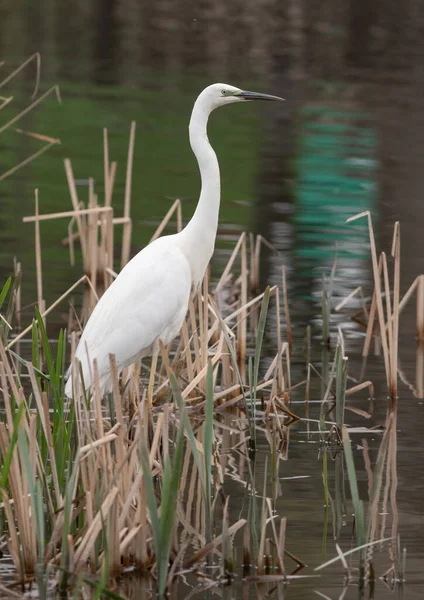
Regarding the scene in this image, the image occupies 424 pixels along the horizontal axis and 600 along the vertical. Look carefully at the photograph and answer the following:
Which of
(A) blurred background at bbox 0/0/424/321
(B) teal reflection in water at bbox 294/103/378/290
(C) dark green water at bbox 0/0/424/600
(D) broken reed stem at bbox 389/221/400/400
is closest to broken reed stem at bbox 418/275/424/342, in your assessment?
(C) dark green water at bbox 0/0/424/600

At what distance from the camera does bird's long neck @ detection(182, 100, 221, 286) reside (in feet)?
19.4

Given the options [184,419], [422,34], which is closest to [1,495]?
[184,419]

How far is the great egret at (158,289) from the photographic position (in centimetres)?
570

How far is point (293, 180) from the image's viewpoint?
13.7 m

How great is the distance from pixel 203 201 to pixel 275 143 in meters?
10.3

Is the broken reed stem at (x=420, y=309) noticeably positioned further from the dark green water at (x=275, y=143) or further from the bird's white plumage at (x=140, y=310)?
the bird's white plumage at (x=140, y=310)

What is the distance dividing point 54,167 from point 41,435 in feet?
32.2

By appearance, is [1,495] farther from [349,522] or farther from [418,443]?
[418,443]

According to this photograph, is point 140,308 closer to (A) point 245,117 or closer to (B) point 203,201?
(B) point 203,201

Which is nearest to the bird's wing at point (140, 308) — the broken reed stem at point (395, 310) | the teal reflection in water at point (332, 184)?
the broken reed stem at point (395, 310)

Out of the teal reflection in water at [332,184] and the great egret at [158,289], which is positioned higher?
the great egret at [158,289]

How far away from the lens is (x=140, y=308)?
5785mm

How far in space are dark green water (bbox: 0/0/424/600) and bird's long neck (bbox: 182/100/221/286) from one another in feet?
3.31

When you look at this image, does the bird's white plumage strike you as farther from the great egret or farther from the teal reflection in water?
the teal reflection in water
